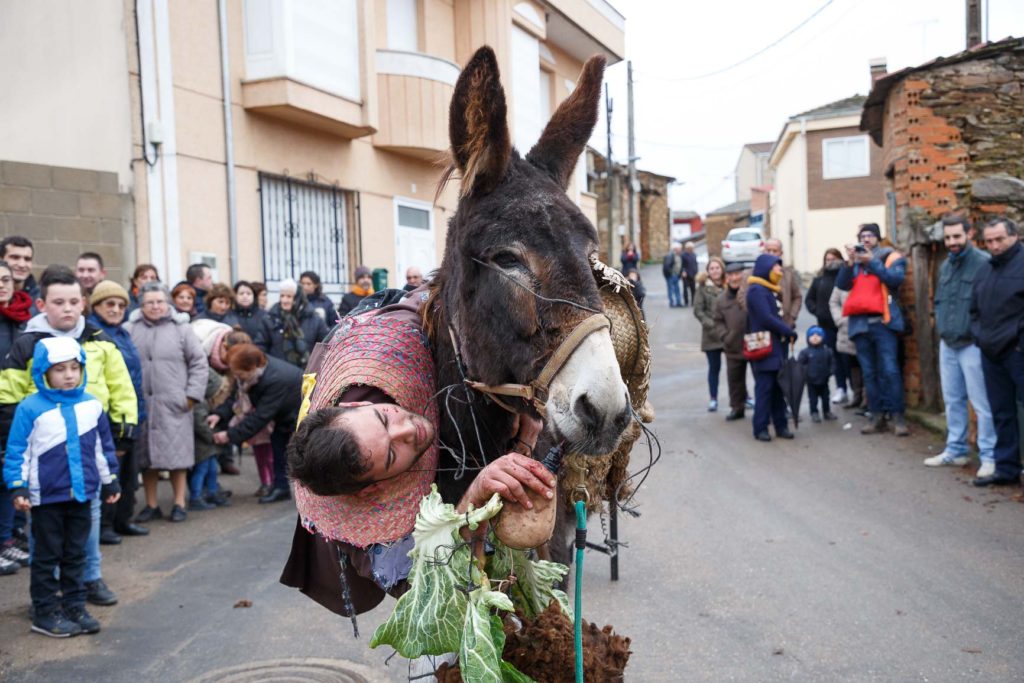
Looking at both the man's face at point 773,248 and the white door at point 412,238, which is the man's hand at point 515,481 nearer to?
the man's face at point 773,248

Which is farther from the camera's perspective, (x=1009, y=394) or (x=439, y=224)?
(x=439, y=224)

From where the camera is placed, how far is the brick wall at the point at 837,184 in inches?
1411

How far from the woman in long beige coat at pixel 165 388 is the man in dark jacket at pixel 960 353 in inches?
292

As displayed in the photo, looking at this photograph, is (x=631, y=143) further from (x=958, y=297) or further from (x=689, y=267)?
(x=958, y=297)

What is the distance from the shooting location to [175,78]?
11.5m

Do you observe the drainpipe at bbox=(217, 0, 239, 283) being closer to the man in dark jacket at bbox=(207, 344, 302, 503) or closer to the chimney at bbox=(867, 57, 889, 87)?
the man in dark jacket at bbox=(207, 344, 302, 503)

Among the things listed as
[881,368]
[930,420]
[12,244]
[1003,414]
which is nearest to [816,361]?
[881,368]

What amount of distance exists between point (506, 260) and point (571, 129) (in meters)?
0.68

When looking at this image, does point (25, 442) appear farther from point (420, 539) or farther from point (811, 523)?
point (811, 523)

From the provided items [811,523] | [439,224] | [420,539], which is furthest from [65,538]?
[439,224]

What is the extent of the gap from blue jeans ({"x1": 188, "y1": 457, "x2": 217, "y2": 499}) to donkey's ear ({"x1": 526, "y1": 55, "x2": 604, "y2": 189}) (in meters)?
6.51

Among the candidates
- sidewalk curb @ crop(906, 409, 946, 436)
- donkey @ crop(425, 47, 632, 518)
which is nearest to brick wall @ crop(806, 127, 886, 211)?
sidewalk curb @ crop(906, 409, 946, 436)

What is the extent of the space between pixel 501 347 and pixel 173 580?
16.0ft

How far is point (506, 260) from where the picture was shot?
87.4 inches
